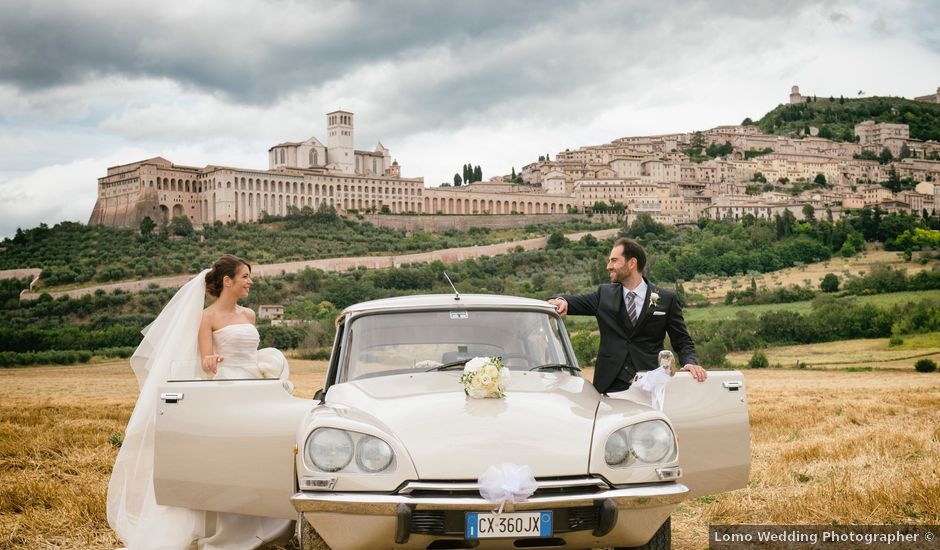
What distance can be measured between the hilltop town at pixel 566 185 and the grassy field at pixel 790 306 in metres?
67.0

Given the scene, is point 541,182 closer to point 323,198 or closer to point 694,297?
point 323,198

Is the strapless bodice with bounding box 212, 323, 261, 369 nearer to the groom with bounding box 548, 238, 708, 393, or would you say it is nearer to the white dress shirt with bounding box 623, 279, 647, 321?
the groom with bounding box 548, 238, 708, 393

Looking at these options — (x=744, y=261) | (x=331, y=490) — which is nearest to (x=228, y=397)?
(x=331, y=490)

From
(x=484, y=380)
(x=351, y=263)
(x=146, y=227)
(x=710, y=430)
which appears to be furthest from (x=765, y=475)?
(x=146, y=227)

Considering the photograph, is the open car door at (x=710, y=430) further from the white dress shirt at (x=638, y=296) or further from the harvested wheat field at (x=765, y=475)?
the white dress shirt at (x=638, y=296)

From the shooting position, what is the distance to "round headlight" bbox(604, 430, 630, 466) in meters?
→ 4.15

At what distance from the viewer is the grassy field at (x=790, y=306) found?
65938mm

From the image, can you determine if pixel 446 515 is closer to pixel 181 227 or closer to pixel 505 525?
pixel 505 525

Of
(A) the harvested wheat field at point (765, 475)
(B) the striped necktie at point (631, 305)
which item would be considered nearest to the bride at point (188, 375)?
(A) the harvested wheat field at point (765, 475)

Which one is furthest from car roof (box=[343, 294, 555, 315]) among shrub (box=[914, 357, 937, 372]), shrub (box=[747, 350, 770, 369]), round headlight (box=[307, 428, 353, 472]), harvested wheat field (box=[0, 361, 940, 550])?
shrub (box=[747, 350, 770, 369])

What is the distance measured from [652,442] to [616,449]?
0.22 m

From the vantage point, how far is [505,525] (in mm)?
3830

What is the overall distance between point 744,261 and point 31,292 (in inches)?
2804

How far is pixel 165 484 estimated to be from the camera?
485 centimetres
